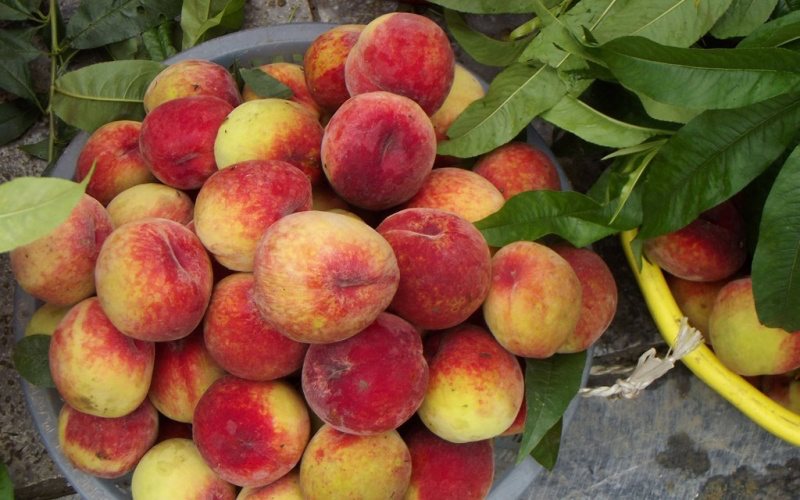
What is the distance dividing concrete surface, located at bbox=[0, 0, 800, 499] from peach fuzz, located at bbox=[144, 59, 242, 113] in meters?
0.47

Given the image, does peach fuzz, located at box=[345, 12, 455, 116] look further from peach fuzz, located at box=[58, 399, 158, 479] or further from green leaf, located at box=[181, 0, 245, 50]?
peach fuzz, located at box=[58, 399, 158, 479]

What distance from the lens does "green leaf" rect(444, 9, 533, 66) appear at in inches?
50.6

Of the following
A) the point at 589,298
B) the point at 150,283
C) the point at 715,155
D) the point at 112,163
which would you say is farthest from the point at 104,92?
the point at 715,155

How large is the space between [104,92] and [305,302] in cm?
69

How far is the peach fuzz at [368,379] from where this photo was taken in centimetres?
91

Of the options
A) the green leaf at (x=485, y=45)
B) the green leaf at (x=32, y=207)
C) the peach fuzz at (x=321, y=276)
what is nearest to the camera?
the green leaf at (x=32, y=207)

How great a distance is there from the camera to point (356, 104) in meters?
1.01

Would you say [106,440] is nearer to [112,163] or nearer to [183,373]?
[183,373]

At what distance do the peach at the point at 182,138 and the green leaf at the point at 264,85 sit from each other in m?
0.09

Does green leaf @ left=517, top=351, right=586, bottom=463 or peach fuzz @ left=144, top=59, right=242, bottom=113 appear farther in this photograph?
peach fuzz @ left=144, top=59, right=242, bottom=113

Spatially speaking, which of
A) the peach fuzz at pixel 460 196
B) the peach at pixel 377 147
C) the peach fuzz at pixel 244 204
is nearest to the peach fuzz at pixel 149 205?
the peach fuzz at pixel 244 204

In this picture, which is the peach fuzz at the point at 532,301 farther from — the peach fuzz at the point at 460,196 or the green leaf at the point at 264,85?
the green leaf at the point at 264,85

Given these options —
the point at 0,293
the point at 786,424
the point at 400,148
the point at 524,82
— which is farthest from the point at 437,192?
the point at 0,293

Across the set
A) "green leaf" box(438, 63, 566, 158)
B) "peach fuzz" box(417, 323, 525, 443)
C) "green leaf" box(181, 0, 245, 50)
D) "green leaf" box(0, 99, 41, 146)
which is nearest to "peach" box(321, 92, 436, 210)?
"green leaf" box(438, 63, 566, 158)
